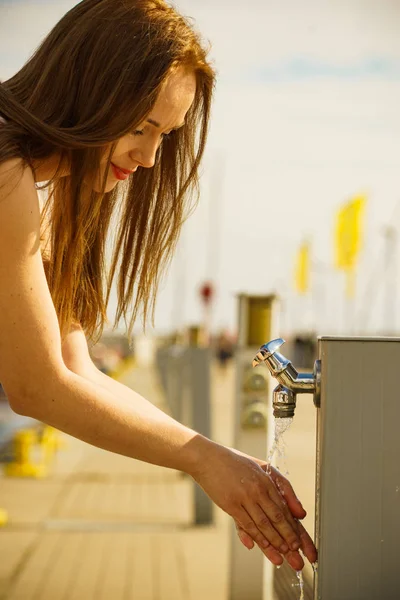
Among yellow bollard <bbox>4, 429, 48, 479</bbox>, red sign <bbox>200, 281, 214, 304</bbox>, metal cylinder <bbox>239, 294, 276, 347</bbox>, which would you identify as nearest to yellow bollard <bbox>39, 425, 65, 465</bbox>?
yellow bollard <bbox>4, 429, 48, 479</bbox>

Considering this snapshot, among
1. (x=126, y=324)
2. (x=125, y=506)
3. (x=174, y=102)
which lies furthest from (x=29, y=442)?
(x=174, y=102)

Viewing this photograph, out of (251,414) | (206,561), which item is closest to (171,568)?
(206,561)

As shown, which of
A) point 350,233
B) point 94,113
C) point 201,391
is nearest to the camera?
point 94,113

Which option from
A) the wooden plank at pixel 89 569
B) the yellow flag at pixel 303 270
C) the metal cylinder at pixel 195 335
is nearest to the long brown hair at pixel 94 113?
the wooden plank at pixel 89 569

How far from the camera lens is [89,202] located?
197 centimetres

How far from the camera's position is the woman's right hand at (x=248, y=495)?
1.66 m

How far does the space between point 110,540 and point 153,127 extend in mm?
4104

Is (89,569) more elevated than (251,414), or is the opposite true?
(251,414)

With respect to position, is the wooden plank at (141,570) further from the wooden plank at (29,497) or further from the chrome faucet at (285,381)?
the chrome faucet at (285,381)

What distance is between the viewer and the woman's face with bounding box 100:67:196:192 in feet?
5.96

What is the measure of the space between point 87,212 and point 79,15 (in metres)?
0.39

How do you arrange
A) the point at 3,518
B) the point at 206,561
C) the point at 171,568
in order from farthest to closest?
1. the point at 3,518
2. the point at 206,561
3. the point at 171,568

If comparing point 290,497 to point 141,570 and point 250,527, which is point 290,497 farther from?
point 141,570

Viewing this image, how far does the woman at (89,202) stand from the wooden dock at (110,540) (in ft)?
1.63
